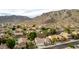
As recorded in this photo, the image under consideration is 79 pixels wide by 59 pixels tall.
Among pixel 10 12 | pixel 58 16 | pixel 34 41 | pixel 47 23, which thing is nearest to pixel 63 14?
pixel 58 16

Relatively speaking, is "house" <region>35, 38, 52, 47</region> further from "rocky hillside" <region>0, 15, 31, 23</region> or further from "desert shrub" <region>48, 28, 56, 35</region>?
"rocky hillside" <region>0, 15, 31, 23</region>

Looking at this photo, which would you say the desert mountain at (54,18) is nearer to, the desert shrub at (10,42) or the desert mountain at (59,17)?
the desert mountain at (59,17)

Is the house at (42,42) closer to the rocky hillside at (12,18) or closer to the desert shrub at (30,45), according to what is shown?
the desert shrub at (30,45)

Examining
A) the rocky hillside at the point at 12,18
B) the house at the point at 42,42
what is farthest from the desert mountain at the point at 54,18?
the house at the point at 42,42

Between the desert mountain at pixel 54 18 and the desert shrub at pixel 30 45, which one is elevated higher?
the desert mountain at pixel 54 18

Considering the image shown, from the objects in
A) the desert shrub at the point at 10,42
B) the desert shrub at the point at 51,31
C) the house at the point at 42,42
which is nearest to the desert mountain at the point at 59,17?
the desert shrub at the point at 51,31

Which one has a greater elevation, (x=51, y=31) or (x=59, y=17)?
(x=59, y=17)

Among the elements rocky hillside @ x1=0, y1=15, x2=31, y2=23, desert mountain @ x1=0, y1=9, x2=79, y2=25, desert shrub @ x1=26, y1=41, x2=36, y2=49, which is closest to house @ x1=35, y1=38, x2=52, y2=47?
desert shrub @ x1=26, y1=41, x2=36, y2=49

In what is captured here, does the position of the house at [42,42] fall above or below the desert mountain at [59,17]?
below

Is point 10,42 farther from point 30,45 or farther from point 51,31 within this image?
point 51,31

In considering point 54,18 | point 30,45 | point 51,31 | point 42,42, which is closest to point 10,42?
point 30,45

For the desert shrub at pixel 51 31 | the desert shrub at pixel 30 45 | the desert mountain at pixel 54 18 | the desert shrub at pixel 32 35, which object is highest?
the desert mountain at pixel 54 18
